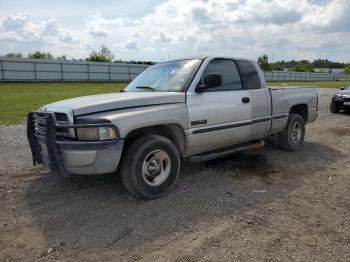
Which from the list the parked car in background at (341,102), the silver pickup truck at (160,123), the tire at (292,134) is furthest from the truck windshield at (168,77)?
the parked car in background at (341,102)

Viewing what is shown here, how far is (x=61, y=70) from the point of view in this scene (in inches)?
1624

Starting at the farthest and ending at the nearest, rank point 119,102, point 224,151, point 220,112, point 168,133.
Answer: point 224,151, point 220,112, point 168,133, point 119,102

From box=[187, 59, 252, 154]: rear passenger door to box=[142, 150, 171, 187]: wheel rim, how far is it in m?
0.54

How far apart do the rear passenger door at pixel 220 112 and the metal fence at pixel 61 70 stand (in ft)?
114

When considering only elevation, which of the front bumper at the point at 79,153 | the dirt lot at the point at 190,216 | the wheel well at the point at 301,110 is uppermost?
the wheel well at the point at 301,110

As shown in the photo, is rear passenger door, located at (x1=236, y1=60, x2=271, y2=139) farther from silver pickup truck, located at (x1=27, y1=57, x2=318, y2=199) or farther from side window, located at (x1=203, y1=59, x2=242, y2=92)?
side window, located at (x1=203, y1=59, x2=242, y2=92)

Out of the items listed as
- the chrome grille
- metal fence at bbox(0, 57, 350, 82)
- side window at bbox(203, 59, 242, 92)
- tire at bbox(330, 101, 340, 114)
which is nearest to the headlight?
the chrome grille

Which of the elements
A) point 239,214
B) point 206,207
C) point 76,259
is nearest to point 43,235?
point 76,259

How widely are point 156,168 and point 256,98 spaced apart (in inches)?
96.3

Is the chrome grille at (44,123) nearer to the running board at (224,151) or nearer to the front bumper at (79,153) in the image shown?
the front bumper at (79,153)

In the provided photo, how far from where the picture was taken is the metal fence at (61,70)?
37.1 m

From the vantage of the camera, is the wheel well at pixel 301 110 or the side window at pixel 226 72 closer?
the side window at pixel 226 72

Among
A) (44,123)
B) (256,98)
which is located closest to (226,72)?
(256,98)

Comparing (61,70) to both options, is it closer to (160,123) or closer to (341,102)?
(341,102)
